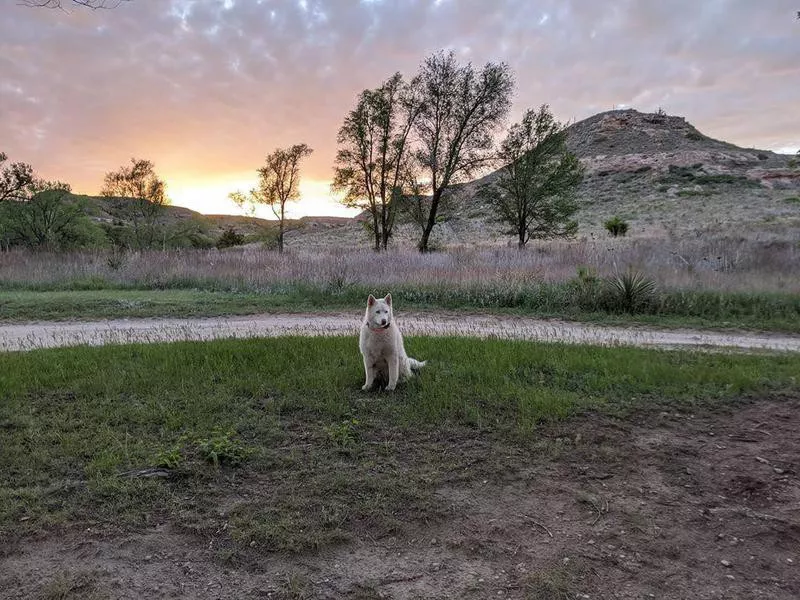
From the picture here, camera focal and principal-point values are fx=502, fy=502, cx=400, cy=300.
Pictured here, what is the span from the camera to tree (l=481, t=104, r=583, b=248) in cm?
2584

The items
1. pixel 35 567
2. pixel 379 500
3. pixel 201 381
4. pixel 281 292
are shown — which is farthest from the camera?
pixel 281 292

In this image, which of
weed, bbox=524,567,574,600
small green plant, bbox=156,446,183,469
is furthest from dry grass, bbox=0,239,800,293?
weed, bbox=524,567,574,600

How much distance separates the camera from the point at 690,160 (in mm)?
69062

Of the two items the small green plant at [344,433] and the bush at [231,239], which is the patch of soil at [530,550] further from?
the bush at [231,239]

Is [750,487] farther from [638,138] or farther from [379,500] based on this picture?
[638,138]

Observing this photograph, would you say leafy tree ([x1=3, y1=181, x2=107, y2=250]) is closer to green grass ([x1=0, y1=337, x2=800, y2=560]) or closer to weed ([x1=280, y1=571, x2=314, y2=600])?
green grass ([x1=0, y1=337, x2=800, y2=560])

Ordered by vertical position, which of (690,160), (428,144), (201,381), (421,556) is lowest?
(421,556)

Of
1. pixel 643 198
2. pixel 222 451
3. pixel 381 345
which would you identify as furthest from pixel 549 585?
pixel 643 198

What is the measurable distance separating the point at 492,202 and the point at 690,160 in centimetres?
5585

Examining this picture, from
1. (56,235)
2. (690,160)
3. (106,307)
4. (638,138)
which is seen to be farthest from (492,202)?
(638,138)

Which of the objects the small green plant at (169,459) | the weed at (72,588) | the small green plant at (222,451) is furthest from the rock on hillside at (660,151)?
the weed at (72,588)

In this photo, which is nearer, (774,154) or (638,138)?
(774,154)

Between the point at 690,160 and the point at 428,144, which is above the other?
the point at 690,160

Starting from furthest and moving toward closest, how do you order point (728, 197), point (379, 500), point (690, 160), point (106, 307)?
point (690, 160)
point (728, 197)
point (106, 307)
point (379, 500)
